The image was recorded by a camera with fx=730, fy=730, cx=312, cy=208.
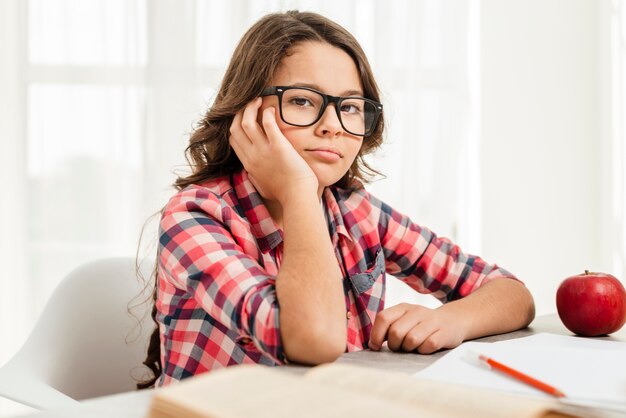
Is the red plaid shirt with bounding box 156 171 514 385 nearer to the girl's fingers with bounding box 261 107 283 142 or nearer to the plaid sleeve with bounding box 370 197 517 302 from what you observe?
the plaid sleeve with bounding box 370 197 517 302

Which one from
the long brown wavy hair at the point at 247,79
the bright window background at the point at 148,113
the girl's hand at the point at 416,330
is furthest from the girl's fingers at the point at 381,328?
the bright window background at the point at 148,113

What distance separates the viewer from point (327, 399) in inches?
22.7

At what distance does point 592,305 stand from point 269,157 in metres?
0.60

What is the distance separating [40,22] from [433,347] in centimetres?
269

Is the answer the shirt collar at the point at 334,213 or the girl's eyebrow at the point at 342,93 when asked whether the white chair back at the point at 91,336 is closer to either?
the shirt collar at the point at 334,213

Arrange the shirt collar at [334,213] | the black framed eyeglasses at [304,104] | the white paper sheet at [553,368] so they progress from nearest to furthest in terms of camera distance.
Result: the white paper sheet at [553,368], the black framed eyeglasses at [304,104], the shirt collar at [334,213]

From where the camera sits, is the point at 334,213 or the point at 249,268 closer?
the point at 249,268

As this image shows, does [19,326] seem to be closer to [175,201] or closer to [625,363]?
[175,201]

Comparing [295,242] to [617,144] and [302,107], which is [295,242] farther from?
[617,144]

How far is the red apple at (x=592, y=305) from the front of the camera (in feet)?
3.94

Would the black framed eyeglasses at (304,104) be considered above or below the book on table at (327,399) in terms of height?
above

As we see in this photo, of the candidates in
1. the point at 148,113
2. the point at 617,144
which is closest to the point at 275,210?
the point at 148,113

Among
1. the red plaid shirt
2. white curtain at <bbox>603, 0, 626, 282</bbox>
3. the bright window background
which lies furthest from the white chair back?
white curtain at <bbox>603, 0, 626, 282</bbox>

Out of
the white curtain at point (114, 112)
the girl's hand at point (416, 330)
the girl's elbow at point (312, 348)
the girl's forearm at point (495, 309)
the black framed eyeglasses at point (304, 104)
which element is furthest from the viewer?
the white curtain at point (114, 112)
